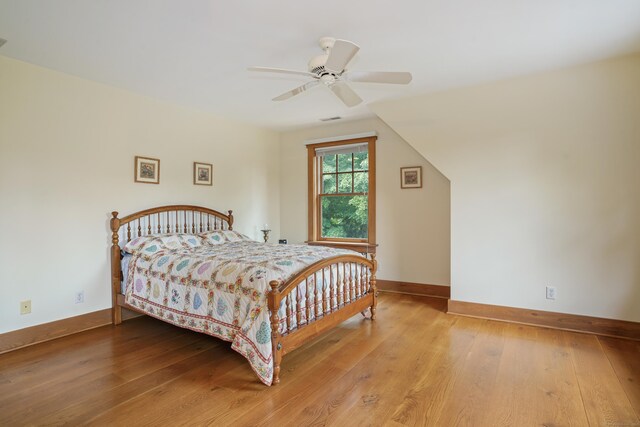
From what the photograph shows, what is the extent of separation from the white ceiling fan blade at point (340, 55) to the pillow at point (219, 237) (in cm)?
253

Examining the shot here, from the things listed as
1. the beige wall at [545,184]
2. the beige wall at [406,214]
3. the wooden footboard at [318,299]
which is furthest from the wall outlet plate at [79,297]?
the beige wall at [545,184]

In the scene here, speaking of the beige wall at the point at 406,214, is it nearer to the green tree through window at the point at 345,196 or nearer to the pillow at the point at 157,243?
the green tree through window at the point at 345,196

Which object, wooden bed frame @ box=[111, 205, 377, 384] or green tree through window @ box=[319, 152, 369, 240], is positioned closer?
wooden bed frame @ box=[111, 205, 377, 384]

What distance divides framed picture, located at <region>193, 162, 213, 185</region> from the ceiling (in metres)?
1.12

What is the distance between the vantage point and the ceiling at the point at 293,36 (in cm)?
222

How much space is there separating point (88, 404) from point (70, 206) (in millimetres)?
1965

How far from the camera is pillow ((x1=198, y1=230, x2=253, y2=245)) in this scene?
407 centimetres

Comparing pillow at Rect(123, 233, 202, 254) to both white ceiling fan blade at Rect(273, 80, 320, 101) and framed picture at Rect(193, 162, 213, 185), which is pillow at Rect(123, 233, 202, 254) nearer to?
framed picture at Rect(193, 162, 213, 185)

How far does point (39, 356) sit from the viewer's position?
2762 mm

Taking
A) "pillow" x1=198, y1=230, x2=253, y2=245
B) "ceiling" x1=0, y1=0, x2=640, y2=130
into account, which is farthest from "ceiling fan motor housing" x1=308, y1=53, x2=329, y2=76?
"pillow" x1=198, y1=230, x2=253, y2=245

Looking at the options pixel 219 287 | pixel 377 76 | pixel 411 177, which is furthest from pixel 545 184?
pixel 219 287

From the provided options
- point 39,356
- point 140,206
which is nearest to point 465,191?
point 140,206

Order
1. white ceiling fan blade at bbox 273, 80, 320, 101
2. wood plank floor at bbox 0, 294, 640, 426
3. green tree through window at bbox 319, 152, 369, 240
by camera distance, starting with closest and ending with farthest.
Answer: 1. wood plank floor at bbox 0, 294, 640, 426
2. white ceiling fan blade at bbox 273, 80, 320, 101
3. green tree through window at bbox 319, 152, 369, 240

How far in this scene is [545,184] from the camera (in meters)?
3.34
